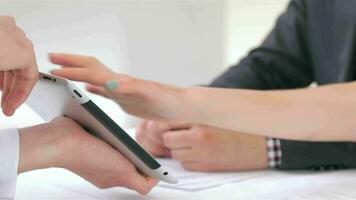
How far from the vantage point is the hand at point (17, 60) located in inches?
24.1

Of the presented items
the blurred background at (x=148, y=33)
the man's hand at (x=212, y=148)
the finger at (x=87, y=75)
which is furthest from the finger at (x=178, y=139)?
the blurred background at (x=148, y=33)

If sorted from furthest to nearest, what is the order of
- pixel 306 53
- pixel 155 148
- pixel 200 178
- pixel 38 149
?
pixel 306 53 < pixel 155 148 < pixel 200 178 < pixel 38 149

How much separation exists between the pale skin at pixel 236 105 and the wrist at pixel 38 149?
0.27 ft

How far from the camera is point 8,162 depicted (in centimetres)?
70

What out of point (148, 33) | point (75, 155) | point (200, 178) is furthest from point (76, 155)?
point (148, 33)

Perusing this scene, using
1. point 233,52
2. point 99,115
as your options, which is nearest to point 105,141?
point 99,115

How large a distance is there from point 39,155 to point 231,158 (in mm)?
322

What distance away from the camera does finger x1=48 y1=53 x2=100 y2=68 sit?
2.62 feet

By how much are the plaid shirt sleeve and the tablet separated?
0.71 ft

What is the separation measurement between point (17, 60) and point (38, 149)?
15 cm

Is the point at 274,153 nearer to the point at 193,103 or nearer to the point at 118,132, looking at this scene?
the point at 193,103

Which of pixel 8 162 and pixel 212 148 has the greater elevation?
pixel 8 162

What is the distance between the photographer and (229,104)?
788mm

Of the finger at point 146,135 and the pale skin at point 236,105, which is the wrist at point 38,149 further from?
the finger at point 146,135
